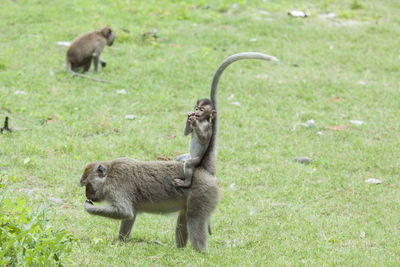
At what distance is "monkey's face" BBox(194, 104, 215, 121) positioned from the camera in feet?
19.9

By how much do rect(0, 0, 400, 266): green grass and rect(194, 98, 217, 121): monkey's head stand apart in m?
Result: 1.46

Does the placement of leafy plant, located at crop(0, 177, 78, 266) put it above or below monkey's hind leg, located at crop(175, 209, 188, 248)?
above

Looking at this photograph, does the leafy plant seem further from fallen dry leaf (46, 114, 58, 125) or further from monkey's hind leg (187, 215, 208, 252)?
fallen dry leaf (46, 114, 58, 125)

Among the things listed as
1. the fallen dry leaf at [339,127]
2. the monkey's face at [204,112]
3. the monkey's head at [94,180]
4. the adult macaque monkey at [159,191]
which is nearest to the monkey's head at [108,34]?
the fallen dry leaf at [339,127]

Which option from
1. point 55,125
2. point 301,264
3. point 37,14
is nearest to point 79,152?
point 55,125

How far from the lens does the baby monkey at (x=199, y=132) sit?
19.9 ft

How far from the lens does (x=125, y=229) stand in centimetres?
637

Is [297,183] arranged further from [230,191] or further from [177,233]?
[177,233]

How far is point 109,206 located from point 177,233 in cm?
85

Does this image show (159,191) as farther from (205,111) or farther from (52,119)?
(52,119)

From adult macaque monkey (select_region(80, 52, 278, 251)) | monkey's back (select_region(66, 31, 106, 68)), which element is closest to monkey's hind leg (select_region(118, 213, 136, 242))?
adult macaque monkey (select_region(80, 52, 278, 251))

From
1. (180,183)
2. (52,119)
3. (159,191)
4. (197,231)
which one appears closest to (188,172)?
(180,183)

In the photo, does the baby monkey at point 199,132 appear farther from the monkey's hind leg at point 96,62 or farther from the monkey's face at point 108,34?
the monkey's face at point 108,34

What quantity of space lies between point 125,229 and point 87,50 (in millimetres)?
7383
